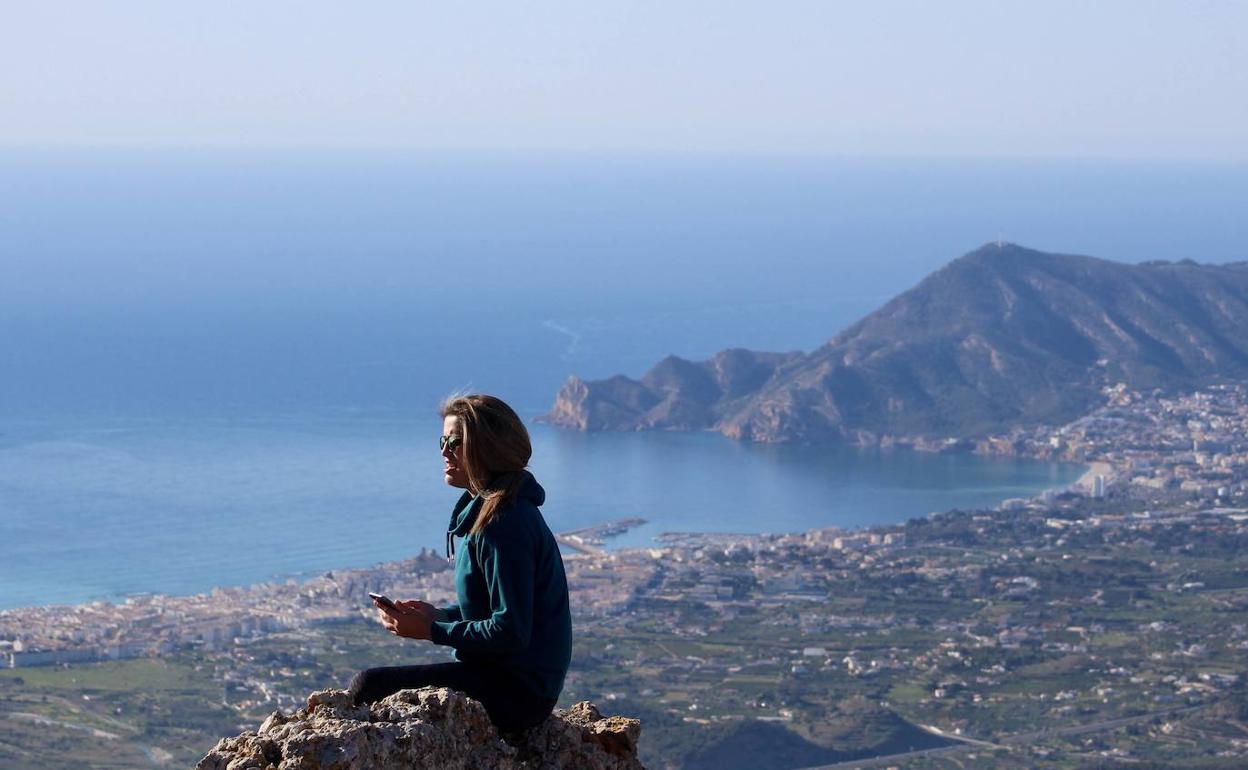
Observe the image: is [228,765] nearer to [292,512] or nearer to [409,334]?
[292,512]

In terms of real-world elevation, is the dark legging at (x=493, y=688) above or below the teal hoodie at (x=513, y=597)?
below

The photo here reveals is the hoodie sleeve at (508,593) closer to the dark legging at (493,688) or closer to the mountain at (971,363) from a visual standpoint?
the dark legging at (493,688)

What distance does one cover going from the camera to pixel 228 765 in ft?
12.6

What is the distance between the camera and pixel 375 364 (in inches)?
3147

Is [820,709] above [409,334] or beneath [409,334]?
beneath

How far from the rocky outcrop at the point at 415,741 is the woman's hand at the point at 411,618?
0.95 feet

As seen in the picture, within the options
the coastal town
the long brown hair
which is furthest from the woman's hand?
the coastal town

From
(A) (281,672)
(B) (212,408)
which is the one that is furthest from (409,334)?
(A) (281,672)

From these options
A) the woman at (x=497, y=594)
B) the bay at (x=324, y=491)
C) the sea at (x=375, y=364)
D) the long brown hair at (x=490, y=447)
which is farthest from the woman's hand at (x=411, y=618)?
the bay at (x=324, y=491)

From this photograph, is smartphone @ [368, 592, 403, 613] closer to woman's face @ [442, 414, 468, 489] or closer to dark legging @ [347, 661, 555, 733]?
dark legging @ [347, 661, 555, 733]

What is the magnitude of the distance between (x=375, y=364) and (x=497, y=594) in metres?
76.2

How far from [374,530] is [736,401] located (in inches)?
901

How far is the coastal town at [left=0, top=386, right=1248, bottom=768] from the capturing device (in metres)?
27.9

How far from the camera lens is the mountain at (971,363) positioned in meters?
63.7
